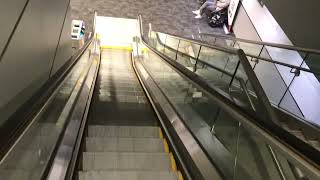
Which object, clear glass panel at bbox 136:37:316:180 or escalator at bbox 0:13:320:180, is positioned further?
clear glass panel at bbox 136:37:316:180

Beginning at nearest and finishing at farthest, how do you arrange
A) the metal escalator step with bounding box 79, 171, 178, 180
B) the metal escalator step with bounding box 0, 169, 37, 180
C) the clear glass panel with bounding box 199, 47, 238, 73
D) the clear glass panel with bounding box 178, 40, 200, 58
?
the metal escalator step with bounding box 0, 169, 37, 180
the metal escalator step with bounding box 79, 171, 178, 180
the clear glass panel with bounding box 199, 47, 238, 73
the clear glass panel with bounding box 178, 40, 200, 58

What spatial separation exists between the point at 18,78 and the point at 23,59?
0.78 feet

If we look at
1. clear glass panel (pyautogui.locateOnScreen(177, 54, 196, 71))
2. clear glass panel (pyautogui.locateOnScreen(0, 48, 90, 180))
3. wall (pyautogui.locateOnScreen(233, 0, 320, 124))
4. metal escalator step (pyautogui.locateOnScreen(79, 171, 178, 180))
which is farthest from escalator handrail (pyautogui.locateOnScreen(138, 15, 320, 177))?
wall (pyautogui.locateOnScreen(233, 0, 320, 124))

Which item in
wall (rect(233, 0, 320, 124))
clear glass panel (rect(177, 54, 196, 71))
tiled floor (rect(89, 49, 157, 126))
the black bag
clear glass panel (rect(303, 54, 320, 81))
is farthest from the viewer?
the black bag

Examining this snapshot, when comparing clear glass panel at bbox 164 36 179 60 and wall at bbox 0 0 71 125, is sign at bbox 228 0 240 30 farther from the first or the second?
wall at bbox 0 0 71 125

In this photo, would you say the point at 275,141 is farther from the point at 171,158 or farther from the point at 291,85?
the point at 291,85

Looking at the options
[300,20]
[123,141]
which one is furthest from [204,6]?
[123,141]

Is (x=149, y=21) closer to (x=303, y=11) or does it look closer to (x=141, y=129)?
(x=303, y=11)

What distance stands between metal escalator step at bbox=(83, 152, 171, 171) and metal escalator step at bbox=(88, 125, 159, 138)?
2.49 ft

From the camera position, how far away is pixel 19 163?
5.97 ft

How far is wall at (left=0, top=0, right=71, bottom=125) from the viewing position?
282 cm

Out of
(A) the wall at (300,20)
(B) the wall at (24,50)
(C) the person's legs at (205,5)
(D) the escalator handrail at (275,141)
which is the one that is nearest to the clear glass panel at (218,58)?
(D) the escalator handrail at (275,141)

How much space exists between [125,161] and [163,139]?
2.41ft

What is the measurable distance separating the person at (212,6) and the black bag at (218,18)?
0.74 ft
